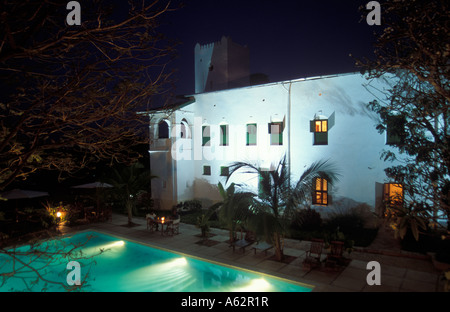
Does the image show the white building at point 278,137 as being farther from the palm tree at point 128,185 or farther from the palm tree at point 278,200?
the palm tree at point 278,200

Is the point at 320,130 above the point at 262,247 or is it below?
above

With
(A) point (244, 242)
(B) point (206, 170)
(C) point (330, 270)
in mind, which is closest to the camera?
(C) point (330, 270)

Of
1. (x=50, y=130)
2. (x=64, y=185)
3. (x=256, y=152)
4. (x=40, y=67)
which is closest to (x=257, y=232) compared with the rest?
(x=50, y=130)

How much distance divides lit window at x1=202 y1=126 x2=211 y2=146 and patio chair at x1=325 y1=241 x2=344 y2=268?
36.2 feet

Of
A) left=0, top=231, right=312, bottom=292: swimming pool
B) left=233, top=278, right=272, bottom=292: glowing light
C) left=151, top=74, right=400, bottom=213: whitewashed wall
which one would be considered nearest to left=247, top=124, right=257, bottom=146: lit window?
left=151, top=74, right=400, bottom=213: whitewashed wall

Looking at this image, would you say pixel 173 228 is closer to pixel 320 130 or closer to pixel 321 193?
pixel 321 193

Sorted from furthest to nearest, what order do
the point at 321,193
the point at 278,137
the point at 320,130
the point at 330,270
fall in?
the point at 278,137
the point at 321,193
the point at 320,130
the point at 330,270

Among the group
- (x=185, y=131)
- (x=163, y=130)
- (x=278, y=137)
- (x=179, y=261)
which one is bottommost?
(x=179, y=261)

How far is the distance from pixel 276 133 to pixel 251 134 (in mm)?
1652

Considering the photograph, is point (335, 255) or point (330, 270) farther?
point (335, 255)

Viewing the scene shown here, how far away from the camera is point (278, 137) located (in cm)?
1617

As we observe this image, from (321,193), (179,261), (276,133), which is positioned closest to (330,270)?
(179,261)
